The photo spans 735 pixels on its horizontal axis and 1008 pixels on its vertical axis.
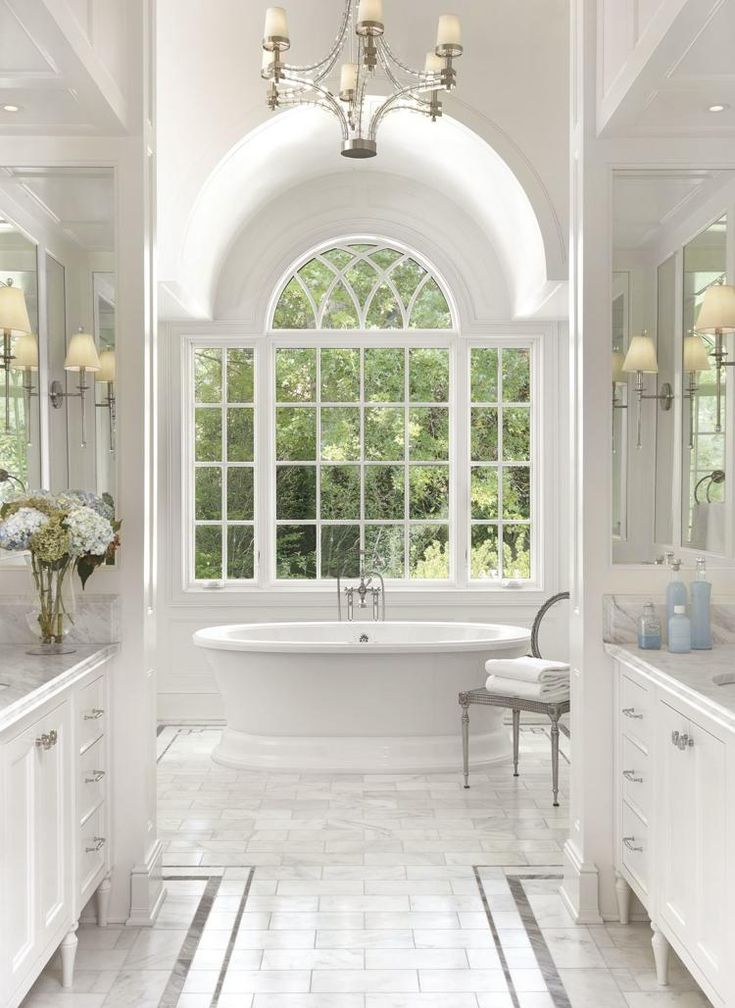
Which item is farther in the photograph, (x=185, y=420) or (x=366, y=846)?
(x=185, y=420)

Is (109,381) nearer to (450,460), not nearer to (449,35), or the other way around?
(449,35)

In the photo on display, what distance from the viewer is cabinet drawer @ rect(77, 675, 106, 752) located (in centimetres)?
306

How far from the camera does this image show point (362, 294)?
679cm

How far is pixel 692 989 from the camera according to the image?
286cm

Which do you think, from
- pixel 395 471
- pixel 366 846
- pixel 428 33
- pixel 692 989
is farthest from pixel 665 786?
pixel 395 471

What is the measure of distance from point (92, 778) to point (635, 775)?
164cm

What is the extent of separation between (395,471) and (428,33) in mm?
2755

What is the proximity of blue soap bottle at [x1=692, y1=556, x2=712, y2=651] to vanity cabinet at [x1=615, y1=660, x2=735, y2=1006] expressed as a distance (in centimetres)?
24

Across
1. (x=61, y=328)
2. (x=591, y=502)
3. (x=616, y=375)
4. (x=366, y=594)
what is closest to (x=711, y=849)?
(x=591, y=502)

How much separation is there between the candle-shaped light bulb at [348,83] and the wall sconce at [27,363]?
157 cm

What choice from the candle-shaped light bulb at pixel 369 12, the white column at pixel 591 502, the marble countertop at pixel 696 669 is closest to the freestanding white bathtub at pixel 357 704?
the white column at pixel 591 502

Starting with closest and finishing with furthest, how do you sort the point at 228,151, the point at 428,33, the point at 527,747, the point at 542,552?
1. the point at 428,33
2. the point at 228,151
3. the point at 527,747
4. the point at 542,552

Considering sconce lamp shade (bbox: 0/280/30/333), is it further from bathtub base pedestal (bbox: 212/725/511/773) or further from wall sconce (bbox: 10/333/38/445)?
bathtub base pedestal (bbox: 212/725/511/773)

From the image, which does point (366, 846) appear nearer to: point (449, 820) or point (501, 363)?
point (449, 820)
